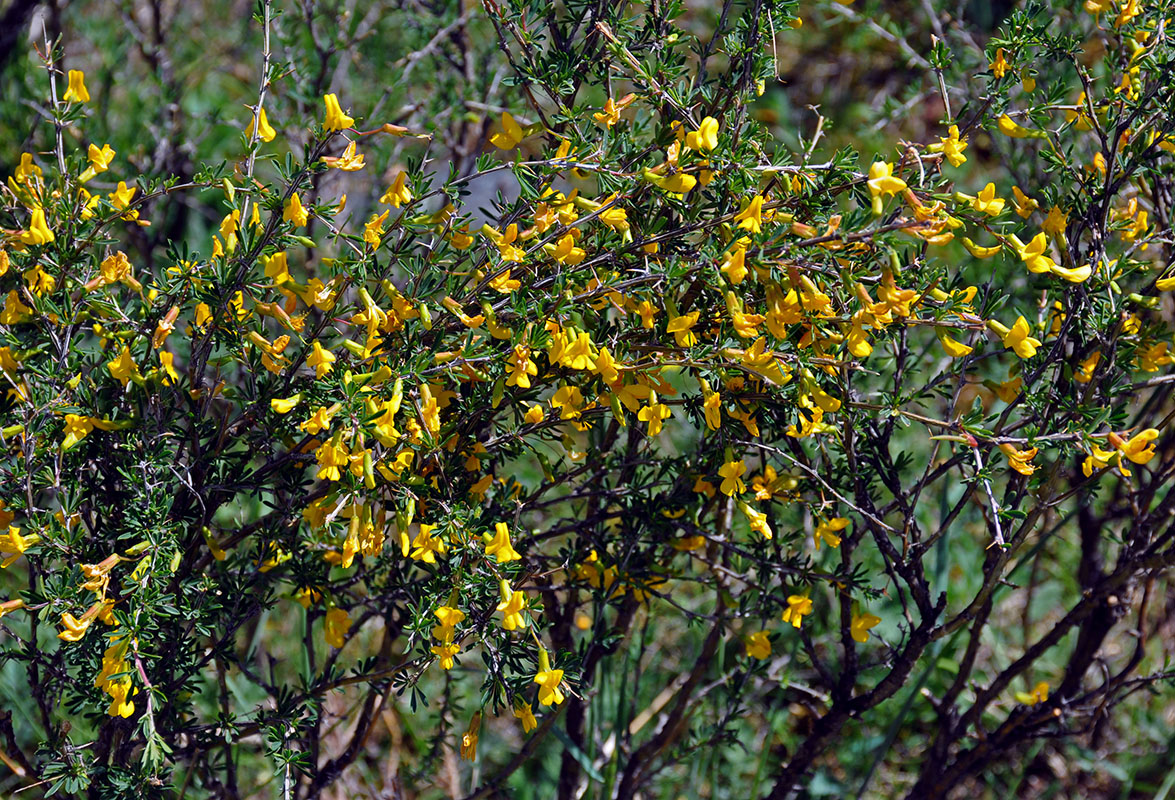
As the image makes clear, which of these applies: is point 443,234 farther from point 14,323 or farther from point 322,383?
point 14,323

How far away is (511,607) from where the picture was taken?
1419mm

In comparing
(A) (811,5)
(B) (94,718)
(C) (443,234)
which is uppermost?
(A) (811,5)

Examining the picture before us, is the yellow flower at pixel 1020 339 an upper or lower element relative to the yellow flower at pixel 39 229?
upper

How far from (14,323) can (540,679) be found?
0.92m

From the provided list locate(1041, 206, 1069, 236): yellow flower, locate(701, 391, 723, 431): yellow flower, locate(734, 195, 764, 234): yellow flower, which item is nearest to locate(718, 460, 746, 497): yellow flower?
locate(701, 391, 723, 431): yellow flower

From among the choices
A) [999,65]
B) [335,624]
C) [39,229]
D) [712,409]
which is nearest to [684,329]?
[712,409]

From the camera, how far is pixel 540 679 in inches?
57.5

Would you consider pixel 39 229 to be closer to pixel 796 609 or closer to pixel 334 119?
pixel 334 119

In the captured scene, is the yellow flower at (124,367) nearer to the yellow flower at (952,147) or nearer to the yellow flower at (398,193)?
the yellow flower at (398,193)

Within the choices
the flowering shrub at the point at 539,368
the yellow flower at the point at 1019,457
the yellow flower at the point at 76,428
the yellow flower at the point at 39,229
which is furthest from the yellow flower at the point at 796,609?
the yellow flower at the point at 39,229

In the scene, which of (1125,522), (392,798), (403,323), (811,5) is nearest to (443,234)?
(403,323)

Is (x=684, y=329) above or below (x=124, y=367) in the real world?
above

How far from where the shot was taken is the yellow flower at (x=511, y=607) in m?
1.40

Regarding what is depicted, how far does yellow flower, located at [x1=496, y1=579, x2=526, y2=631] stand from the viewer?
140 cm
